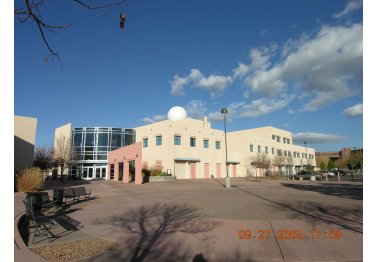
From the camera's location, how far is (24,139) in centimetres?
2955

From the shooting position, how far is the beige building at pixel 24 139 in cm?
2859

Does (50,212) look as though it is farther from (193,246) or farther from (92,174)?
(92,174)

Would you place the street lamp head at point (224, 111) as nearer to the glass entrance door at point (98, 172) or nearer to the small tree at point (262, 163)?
the small tree at point (262, 163)

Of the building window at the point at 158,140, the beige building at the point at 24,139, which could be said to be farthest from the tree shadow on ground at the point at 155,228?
the building window at the point at 158,140

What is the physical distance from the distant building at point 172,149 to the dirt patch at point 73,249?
2312 centimetres

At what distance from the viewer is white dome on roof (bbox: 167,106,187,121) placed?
5028 cm

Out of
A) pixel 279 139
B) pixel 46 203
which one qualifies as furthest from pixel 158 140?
pixel 279 139

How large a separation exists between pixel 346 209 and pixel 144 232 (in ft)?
27.5

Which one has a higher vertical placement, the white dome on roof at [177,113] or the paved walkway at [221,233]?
the white dome on roof at [177,113]
